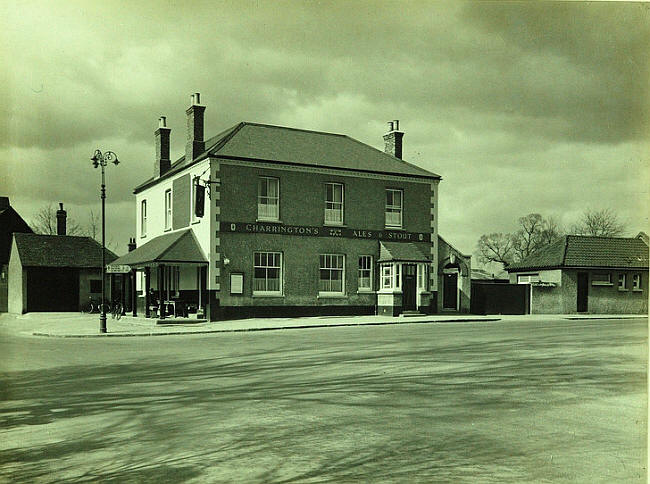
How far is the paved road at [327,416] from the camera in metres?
6.27

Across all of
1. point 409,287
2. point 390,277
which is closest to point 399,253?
point 390,277

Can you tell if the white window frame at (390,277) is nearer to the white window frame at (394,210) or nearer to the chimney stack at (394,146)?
the white window frame at (394,210)

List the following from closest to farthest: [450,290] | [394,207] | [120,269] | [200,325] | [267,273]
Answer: [200,325]
[120,269]
[267,273]
[394,207]
[450,290]

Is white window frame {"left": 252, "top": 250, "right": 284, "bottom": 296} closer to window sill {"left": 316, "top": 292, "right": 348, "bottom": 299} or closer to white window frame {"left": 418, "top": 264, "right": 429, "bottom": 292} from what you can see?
window sill {"left": 316, "top": 292, "right": 348, "bottom": 299}

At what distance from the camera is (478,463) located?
6.37 m

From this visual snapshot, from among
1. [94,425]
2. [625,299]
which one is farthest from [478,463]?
[625,299]

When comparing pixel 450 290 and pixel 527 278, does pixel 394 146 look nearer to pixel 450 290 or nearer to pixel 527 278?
pixel 450 290

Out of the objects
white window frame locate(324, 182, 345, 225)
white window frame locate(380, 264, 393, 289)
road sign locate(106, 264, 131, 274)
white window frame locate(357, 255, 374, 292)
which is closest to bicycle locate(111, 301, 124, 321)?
road sign locate(106, 264, 131, 274)

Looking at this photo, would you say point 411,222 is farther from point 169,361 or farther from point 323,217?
point 169,361

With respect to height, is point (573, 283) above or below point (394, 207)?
below

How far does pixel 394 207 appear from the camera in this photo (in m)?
31.6

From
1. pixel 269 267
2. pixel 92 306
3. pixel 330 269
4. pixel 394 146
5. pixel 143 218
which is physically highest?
pixel 394 146

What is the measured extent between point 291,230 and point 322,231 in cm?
151

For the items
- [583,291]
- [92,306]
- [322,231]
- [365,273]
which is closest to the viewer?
[322,231]
